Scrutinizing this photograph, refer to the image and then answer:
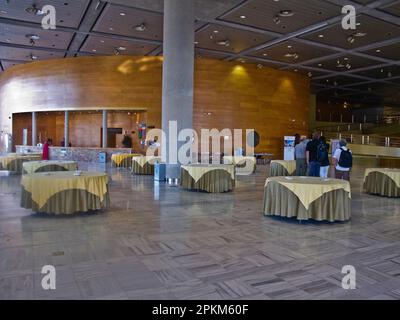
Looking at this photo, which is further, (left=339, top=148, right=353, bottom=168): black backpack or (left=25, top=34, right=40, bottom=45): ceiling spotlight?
(left=25, top=34, right=40, bottom=45): ceiling spotlight

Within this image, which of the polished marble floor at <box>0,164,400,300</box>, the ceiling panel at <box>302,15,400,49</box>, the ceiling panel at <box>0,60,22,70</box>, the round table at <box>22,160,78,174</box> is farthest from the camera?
the ceiling panel at <box>0,60,22,70</box>

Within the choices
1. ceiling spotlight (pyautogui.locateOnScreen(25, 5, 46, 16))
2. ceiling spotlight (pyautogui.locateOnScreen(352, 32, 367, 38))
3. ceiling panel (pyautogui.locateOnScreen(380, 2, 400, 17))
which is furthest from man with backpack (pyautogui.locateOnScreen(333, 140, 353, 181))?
ceiling spotlight (pyautogui.locateOnScreen(25, 5, 46, 16))

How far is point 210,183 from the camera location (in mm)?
9273

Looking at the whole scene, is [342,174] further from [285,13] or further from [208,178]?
[285,13]

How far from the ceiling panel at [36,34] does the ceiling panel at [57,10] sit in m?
1.17

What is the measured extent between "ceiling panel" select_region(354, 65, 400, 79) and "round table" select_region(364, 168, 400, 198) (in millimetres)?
13129

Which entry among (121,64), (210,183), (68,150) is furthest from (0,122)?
(210,183)

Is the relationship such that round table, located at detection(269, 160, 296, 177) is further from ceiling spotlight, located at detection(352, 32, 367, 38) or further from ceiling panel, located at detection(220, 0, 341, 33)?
ceiling spotlight, located at detection(352, 32, 367, 38)

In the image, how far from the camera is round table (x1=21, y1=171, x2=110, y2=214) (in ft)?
19.7

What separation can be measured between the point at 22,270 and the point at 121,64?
16.2 meters

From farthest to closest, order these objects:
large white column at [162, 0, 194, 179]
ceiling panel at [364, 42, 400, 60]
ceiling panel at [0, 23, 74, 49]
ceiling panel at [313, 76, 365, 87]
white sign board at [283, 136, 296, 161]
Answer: ceiling panel at [313, 76, 365, 87], white sign board at [283, 136, 296, 161], ceiling panel at [364, 42, 400, 60], ceiling panel at [0, 23, 74, 49], large white column at [162, 0, 194, 179]

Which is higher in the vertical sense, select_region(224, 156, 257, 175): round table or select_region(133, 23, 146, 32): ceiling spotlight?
select_region(133, 23, 146, 32): ceiling spotlight

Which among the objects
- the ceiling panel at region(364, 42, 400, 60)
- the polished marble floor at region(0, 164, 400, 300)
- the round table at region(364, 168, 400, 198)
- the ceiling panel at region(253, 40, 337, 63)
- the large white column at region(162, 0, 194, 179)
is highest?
the ceiling panel at region(253, 40, 337, 63)
